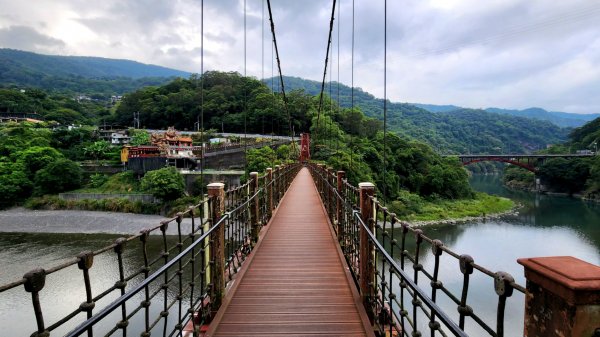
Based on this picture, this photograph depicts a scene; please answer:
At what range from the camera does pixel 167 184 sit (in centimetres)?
2655

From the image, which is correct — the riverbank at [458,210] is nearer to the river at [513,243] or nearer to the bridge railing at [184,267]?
the river at [513,243]

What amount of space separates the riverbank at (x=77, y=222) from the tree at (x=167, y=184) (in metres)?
1.92

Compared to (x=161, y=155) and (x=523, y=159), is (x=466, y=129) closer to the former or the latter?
(x=523, y=159)

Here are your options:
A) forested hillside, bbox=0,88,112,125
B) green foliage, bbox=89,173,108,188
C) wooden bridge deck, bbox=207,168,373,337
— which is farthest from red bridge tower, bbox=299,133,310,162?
forested hillside, bbox=0,88,112,125

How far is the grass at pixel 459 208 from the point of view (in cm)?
2886

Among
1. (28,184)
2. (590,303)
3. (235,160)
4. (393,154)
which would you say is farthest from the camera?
(393,154)

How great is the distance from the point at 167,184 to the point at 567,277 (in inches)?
1114

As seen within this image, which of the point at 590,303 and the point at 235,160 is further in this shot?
the point at 235,160

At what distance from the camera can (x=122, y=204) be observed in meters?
27.5

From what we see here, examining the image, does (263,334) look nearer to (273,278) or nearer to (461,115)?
(273,278)

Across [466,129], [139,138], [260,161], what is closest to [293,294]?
[260,161]

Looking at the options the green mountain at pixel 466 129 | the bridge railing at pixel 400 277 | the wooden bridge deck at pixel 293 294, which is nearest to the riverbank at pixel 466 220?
the wooden bridge deck at pixel 293 294

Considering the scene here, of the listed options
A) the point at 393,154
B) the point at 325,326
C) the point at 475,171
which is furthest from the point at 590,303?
the point at 475,171

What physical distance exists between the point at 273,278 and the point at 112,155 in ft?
133
